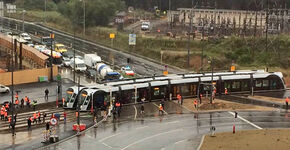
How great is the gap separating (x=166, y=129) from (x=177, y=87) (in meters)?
13.1

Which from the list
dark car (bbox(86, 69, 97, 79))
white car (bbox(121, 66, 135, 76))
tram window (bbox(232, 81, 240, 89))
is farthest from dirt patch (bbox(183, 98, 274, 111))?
white car (bbox(121, 66, 135, 76))

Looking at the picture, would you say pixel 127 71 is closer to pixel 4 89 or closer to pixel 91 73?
pixel 91 73

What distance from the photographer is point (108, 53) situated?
92750 millimetres

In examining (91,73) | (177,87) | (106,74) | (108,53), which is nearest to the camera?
(177,87)

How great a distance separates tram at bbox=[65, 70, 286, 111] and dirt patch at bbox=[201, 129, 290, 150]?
40.8ft

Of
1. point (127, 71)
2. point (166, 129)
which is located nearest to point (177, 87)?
point (166, 129)

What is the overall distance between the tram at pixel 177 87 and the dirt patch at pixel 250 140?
12446 millimetres

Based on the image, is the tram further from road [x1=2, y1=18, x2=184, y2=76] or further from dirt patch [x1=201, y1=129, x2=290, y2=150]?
road [x1=2, y1=18, x2=184, y2=76]

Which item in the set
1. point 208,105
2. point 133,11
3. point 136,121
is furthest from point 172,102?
point 133,11

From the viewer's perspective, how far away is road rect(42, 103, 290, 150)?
130ft

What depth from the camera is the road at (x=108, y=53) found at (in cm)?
7906

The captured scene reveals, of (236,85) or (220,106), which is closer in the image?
(220,106)

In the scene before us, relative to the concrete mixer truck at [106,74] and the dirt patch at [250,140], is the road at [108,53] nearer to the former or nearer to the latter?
the concrete mixer truck at [106,74]

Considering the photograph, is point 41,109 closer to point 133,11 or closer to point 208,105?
point 208,105
